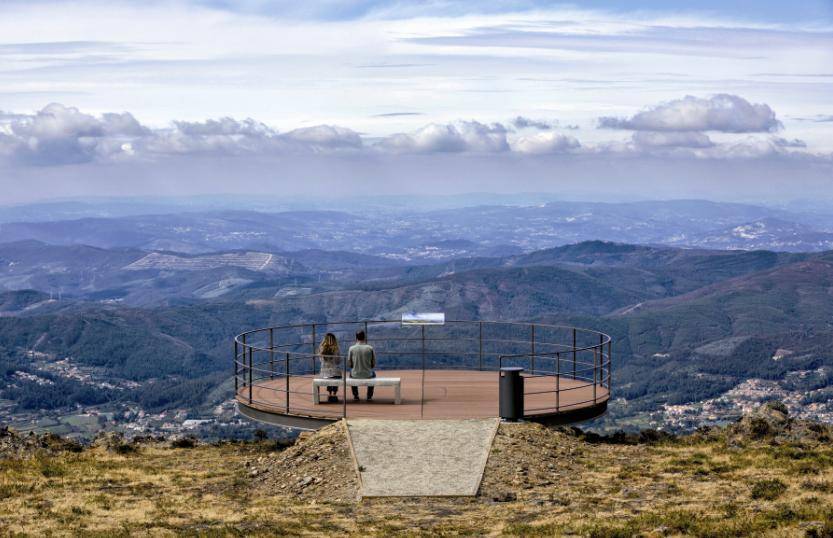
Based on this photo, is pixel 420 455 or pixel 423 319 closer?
pixel 420 455

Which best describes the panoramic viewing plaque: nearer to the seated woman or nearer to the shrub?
the seated woman

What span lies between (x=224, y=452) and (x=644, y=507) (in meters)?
10.7

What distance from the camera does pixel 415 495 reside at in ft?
58.1

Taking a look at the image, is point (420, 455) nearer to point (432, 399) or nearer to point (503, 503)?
point (503, 503)

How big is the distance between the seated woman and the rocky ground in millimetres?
1719

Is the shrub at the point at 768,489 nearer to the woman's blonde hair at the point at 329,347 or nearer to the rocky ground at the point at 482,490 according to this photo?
the rocky ground at the point at 482,490

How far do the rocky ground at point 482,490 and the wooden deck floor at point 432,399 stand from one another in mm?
1046

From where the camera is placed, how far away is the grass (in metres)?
15.3

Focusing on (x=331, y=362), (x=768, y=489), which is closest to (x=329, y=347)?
(x=331, y=362)

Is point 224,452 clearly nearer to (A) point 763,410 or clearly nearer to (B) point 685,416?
(A) point 763,410

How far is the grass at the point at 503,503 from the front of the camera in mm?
15328

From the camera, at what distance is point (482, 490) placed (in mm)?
17875

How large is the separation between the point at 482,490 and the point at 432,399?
20.3ft

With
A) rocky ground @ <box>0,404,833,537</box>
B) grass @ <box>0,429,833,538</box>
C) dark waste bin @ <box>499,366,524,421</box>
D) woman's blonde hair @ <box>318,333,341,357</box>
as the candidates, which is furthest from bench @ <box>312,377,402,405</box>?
dark waste bin @ <box>499,366,524,421</box>
